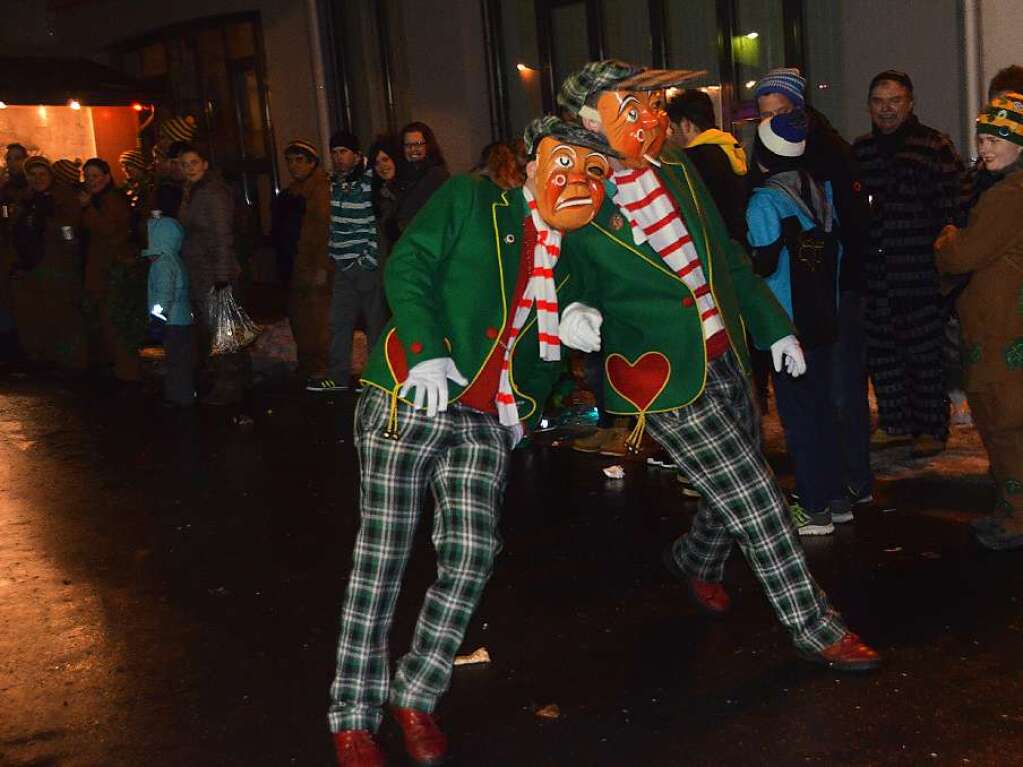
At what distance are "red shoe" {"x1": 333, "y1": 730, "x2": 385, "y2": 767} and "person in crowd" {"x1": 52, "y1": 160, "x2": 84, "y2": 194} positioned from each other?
10484mm

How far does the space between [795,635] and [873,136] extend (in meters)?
3.31

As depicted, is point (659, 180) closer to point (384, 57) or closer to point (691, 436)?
point (691, 436)

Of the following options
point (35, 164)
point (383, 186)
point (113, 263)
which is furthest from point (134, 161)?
point (383, 186)

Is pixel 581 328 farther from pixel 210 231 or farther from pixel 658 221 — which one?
pixel 210 231

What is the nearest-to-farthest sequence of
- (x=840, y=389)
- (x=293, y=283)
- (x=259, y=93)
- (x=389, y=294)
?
(x=389, y=294) → (x=840, y=389) → (x=293, y=283) → (x=259, y=93)

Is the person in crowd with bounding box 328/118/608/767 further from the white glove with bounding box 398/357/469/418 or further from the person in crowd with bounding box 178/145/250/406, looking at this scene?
the person in crowd with bounding box 178/145/250/406

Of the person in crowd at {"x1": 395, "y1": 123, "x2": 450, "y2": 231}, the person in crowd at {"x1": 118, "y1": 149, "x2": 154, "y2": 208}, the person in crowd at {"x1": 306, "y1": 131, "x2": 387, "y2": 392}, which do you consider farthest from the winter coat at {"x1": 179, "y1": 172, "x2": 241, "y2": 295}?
the person in crowd at {"x1": 118, "y1": 149, "x2": 154, "y2": 208}

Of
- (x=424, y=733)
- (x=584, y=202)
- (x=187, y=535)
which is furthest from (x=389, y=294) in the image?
(x=187, y=535)

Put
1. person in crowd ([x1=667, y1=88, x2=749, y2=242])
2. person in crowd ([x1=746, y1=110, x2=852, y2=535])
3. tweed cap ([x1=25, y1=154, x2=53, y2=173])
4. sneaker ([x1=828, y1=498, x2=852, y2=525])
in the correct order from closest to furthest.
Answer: person in crowd ([x1=746, y1=110, x2=852, y2=535]) → sneaker ([x1=828, y1=498, x2=852, y2=525]) → person in crowd ([x1=667, y1=88, x2=749, y2=242]) → tweed cap ([x1=25, y1=154, x2=53, y2=173])

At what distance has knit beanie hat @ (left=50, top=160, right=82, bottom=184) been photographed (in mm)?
14148

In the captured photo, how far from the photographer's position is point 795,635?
4.83 metres

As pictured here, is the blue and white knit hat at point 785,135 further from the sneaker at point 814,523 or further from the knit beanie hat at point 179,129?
the knit beanie hat at point 179,129

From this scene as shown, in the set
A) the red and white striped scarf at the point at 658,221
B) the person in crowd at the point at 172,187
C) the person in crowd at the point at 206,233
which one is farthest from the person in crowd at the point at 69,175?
the red and white striped scarf at the point at 658,221

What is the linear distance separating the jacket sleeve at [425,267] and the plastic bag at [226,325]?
6.68 meters
